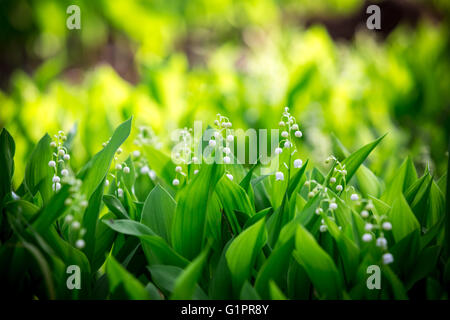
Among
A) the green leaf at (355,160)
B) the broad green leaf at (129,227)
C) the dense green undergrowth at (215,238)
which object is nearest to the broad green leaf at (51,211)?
the dense green undergrowth at (215,238)

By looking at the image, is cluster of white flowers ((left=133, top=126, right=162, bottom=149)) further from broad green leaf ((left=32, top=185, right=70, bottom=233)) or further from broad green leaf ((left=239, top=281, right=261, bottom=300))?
broad green leaf ((left=239, top=281, right=261, bottom=300))

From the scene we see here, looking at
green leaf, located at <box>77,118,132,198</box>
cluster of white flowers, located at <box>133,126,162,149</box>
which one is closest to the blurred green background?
cluster of white flowers, located at <box>133,126,162,149</box>

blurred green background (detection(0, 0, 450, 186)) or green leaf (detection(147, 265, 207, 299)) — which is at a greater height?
blurred green background (detection(0, 0, 450, 186))

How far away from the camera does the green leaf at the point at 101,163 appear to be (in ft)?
4.75

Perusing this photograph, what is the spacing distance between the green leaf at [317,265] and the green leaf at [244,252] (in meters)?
0.11

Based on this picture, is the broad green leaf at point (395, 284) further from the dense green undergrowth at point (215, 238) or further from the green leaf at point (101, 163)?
the green leaf at point (101, 163)

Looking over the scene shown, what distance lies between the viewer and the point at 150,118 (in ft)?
9.02

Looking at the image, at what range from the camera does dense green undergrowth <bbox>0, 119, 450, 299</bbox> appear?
127 centimetres

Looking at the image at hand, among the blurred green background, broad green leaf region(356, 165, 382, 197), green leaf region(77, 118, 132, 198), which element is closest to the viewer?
green leaf region(77, 118, 132, 198)

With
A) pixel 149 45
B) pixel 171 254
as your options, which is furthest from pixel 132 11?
pixel 171 254

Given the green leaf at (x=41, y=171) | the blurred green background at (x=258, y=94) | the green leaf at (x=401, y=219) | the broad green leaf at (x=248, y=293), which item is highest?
the blurred green background at (x=258, y=94)

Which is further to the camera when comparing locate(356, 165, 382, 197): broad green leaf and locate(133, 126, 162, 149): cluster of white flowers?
locate(133, 126, 162, 149): cluster of white flowers

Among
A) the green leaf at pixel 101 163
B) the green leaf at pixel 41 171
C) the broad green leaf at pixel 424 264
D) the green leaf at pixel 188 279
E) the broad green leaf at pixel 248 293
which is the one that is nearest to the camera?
the green leaf at pixel 188 279

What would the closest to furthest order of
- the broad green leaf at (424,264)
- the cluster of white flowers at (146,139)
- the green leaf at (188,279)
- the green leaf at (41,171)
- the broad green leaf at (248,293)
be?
the green leaf at (188,279) → the broad green leaf at (248,293) → the broad green leaf at (424,264) → the green leaf at (41,171) → the cluster of white flowers at (146,139)
